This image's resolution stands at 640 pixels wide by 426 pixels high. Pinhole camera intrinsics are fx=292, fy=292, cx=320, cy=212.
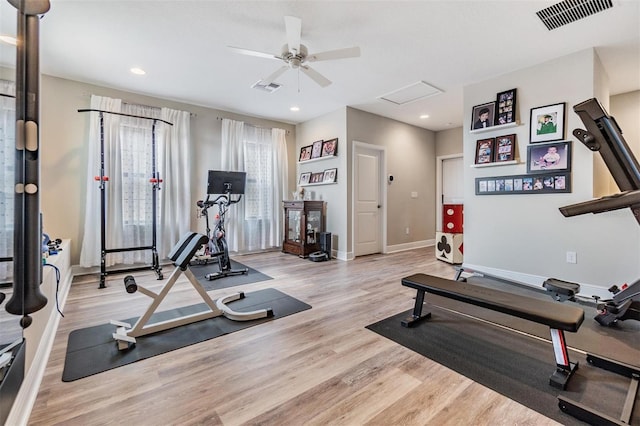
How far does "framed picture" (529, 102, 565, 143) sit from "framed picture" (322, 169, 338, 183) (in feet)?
9.33

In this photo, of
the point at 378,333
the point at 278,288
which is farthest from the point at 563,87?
the point at 278,288

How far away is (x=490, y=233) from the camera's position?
388 cm

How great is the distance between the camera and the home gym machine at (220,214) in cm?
403

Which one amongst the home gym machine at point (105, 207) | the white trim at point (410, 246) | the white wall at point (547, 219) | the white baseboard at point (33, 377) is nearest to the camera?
the white baseboard at point (33, 377)

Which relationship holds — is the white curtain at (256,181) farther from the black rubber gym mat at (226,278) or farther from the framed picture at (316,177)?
the black rubber gym mat at (226,278)

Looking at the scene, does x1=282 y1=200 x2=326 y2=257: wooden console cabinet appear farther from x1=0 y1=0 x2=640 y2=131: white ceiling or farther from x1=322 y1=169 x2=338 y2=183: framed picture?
x1=0 y1=0 x2=640 y2=131: white ceiling

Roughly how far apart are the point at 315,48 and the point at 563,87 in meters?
2.79

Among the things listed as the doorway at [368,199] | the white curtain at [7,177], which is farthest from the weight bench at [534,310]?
the doorway at [368,199]

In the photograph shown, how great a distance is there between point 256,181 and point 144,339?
12.1 ft

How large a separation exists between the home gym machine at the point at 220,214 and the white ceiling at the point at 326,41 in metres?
1.28

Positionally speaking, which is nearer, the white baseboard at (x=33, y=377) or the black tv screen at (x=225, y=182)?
the white baseboard at (x=33, y=377)

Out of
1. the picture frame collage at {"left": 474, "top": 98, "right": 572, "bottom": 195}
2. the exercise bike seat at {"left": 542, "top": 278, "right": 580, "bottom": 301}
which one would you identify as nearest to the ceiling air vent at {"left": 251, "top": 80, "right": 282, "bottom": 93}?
the picture frame collage at {"left": 474, "top": 98, "right": 572, "bottom": 195}

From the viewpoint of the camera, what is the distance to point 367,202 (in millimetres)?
5418

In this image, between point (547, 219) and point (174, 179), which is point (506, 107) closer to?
point (547, 219)
